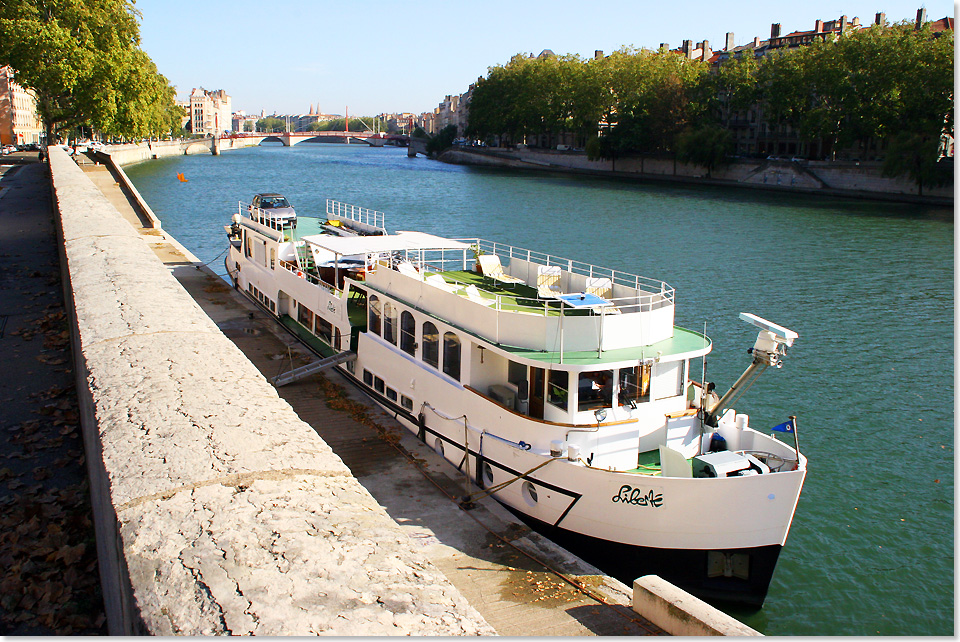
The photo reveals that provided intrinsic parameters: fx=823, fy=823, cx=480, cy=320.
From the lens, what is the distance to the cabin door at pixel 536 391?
1251cm

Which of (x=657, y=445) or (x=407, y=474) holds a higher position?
(x=657, y=445)

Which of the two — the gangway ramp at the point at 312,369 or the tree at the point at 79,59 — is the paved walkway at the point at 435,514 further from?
the tree at the point at 79,59

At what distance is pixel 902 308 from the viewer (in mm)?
30406

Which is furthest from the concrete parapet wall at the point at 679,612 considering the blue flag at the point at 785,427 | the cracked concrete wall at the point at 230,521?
the cracked concrete wall at the point at 230,521

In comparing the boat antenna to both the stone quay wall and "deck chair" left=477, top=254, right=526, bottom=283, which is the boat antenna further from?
the stone quay wall

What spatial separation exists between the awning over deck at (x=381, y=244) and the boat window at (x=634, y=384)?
596 centimetres

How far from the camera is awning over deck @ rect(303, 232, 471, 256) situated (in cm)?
1764

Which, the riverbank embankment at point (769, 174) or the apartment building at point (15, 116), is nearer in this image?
the riverbank embankment at point (769, 174)

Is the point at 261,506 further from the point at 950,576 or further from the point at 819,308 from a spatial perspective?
the point at 819,308

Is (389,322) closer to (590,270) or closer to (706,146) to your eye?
(590,270)

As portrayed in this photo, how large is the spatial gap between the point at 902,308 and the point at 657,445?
864 inches

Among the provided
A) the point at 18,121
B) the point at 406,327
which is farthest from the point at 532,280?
the point at 18,121

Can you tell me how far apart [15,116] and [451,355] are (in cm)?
12492

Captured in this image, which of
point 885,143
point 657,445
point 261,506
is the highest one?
point 885,143
